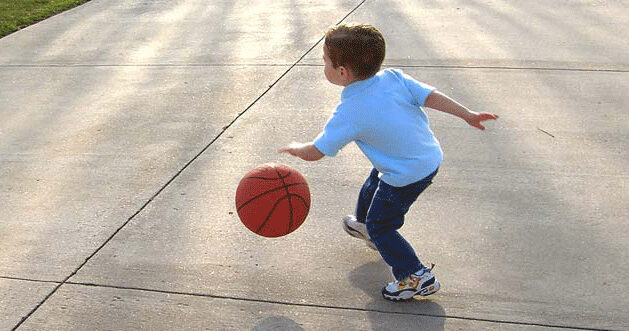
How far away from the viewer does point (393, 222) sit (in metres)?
4.06

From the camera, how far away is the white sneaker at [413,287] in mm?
A: 3984

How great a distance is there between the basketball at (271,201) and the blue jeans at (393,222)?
15.6 inches

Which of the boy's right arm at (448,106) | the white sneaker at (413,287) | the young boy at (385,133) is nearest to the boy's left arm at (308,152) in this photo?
the young boy at (385,133)

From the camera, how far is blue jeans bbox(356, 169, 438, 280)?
13.1 feet

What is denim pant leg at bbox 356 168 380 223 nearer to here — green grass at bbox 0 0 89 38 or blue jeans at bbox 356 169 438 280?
blue jeans at bbox 356 169 438 280

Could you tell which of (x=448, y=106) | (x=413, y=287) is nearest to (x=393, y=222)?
(x=413, y=287)

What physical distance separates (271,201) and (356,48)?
35.4 inches

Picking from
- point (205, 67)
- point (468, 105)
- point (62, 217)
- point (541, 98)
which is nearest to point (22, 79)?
point (205, 67)

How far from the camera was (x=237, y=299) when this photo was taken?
412 centimetres

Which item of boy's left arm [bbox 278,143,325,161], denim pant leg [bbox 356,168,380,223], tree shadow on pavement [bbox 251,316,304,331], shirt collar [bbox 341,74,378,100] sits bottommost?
tree shadow on pavement [bbox 251,316,304,331]

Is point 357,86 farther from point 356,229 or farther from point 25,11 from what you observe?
point 25,11

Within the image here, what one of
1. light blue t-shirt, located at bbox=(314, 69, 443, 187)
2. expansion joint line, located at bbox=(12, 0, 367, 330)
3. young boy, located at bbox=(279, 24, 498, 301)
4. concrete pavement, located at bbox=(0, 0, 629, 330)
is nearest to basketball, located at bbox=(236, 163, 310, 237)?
concrete pavement, located at bbox=(0, 0, 629, 330)

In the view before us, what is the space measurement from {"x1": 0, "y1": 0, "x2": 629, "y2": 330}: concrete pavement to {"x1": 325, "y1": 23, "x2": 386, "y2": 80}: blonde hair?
3.50ft

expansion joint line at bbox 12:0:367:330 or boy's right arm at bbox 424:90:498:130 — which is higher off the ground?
boy's right arm at bbox 424:90:498:130
